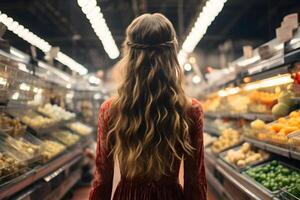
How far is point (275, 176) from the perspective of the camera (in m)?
4.00

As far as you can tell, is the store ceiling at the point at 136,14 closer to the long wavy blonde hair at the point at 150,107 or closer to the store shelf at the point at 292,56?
the store shelf at the point at 292,56

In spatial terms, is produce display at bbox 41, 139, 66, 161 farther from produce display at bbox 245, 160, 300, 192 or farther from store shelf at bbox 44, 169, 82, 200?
produce display at bbox 245, 160, 300, 192

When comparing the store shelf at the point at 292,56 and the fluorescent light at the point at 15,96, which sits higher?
the store shelf at the point at 292,56

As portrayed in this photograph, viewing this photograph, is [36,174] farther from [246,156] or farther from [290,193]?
[246,156]

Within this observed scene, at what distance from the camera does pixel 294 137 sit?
3.62 metres

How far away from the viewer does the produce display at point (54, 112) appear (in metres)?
6.65

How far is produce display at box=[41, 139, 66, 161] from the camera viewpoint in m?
5.29

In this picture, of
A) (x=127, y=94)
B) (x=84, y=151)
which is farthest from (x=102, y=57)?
(x=127, y=94)

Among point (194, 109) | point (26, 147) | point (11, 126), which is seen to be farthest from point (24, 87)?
point (194, 109)

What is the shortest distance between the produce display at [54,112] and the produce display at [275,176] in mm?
3575

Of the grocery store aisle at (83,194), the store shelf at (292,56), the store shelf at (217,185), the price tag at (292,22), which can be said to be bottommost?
the grocery store aisle at (83,194)

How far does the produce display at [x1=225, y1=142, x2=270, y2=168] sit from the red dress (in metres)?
3.24

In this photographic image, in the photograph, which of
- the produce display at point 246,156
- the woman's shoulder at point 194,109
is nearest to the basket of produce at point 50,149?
the produce display at point 246,156

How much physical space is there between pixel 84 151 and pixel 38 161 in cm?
369
